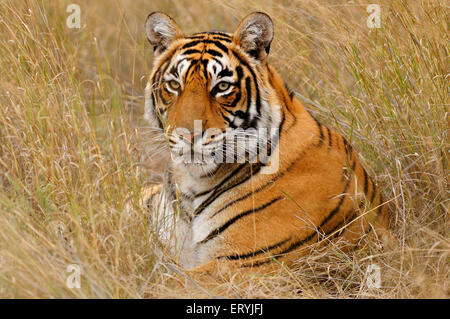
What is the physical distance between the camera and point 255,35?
3.32m

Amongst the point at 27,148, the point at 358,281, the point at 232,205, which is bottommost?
the point at 358,281

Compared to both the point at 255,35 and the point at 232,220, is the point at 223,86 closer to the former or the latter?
the point at 255,35

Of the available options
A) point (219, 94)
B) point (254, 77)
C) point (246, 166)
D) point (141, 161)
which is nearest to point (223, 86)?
point (219, 94)

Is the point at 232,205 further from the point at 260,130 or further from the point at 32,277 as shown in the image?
the point at 32,277

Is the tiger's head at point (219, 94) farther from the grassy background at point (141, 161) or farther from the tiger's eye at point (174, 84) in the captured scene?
the grassy background at point (141, 161)

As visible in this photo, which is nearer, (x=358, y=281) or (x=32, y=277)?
(x=32, y=277)

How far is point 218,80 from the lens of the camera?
3.26 metres

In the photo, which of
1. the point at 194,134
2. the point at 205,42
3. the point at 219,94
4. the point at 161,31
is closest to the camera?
the point at 194,134

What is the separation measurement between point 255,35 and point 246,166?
2.06 feet

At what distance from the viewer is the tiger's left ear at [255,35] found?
328 cm

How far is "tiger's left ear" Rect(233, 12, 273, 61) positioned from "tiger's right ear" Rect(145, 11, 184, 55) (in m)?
0.33

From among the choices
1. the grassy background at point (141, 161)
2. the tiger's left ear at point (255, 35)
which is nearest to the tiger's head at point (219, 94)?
the tiger's left ear at point (255, 35)
